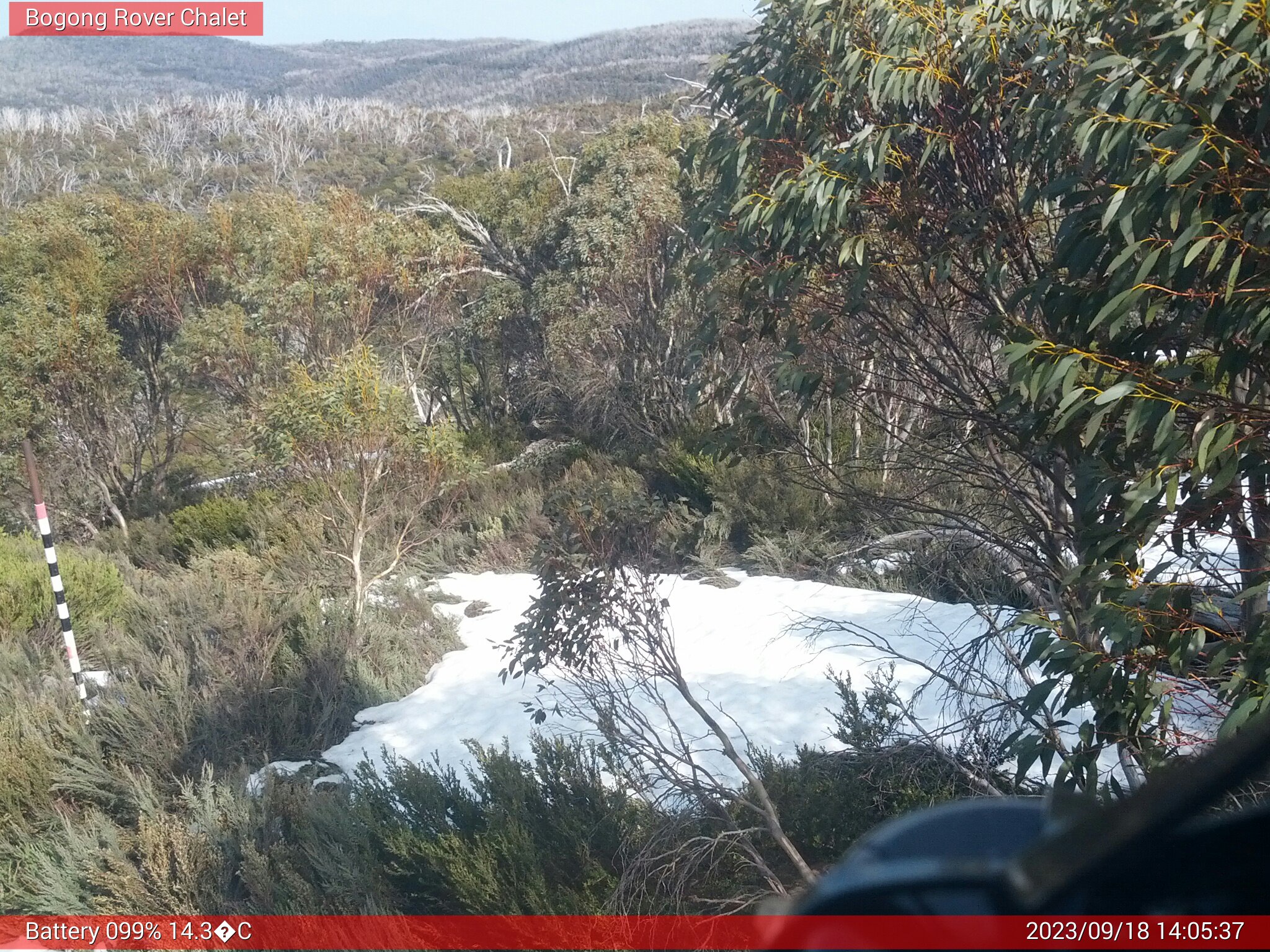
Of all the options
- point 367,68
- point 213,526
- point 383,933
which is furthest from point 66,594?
point 367,68

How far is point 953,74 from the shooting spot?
→ 10.9 ft

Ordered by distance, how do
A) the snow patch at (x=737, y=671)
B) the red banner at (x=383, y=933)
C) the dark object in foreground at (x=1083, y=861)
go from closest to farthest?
the dark object in foreground at (x=1083, y=861), the red banner at (x=383, y=933), the snow patch at (x=737, y=671)

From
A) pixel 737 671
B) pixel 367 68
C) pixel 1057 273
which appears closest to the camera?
pixel 1057 273

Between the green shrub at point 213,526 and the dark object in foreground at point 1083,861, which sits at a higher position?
the dark object in foreground at point 1083,861

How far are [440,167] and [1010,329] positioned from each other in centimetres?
3394

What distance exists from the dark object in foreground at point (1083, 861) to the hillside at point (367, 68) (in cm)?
4248

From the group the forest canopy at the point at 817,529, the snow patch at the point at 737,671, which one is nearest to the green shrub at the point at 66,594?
the forest canopy at the point at 817,529

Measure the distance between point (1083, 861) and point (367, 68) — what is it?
68223mm

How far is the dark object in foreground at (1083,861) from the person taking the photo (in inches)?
22.0

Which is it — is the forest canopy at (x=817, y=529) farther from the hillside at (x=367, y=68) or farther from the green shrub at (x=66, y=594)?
the hillside at (x=367, y=68)

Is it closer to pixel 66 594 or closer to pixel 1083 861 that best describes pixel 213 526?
pixel 66 594

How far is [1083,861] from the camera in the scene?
56 centimetres

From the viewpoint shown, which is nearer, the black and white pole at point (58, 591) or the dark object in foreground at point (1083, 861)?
the dark object in foreground at point (1083, 861)

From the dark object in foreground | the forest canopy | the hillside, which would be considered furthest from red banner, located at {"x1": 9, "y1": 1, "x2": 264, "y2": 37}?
the hillside
